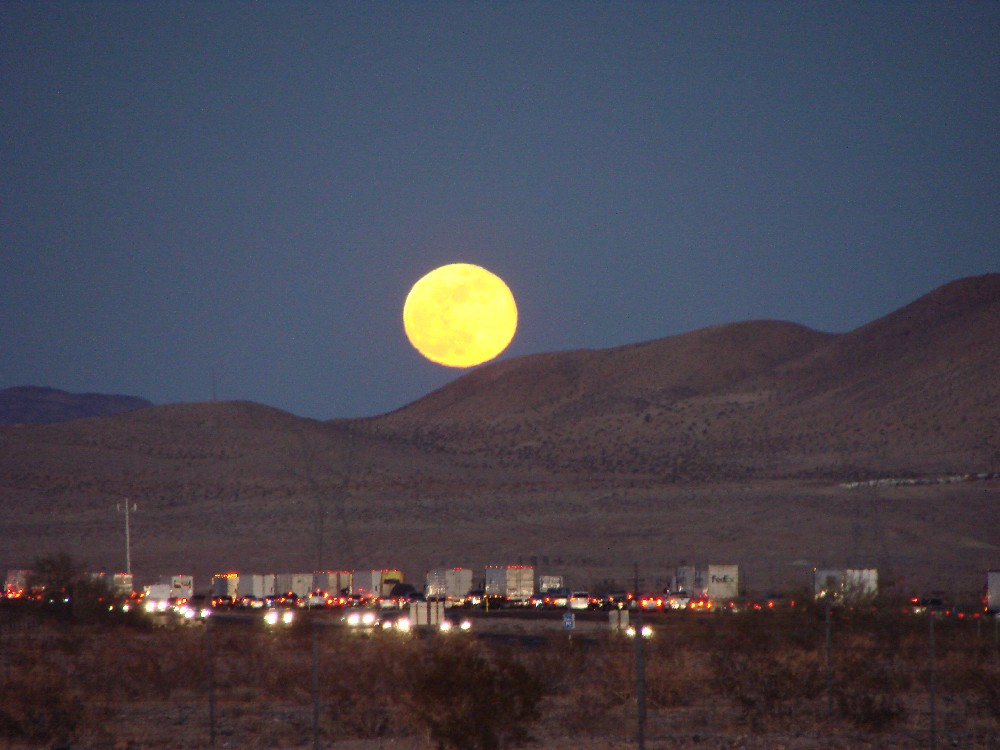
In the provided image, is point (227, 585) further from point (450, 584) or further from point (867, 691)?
point (867, 691)

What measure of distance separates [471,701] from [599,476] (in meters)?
106

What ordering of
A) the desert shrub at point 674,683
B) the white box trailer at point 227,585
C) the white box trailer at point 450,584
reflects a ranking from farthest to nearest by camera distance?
1. the white box trailer at point 227,585
2. the white box trailer at point 450,584
3. the desert shrub at point 674,683

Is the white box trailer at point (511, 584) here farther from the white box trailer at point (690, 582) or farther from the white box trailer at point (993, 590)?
the white box trailer at point (993, 590)

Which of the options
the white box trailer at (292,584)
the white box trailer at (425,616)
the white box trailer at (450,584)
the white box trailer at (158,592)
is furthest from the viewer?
the white box trailer at (292,584)

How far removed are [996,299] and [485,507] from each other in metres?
86.2

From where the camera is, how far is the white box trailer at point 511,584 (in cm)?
6888

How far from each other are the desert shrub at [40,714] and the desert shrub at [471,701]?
19.6ft

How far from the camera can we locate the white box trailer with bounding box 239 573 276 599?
249 ft

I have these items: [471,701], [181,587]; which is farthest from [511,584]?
[471,701]

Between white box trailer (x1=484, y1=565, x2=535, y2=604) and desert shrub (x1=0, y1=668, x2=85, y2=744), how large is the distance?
45.2 meters

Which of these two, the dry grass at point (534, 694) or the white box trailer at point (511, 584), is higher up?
the dry grass at point (534, 694)

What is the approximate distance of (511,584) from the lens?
227 ft

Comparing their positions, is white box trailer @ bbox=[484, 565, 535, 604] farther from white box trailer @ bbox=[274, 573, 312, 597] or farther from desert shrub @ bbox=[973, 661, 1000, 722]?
desert shrub @ bbox=[973, 661, 1000, 722]

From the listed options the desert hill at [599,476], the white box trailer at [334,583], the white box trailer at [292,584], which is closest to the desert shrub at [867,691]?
the desert hill at [599,476]
